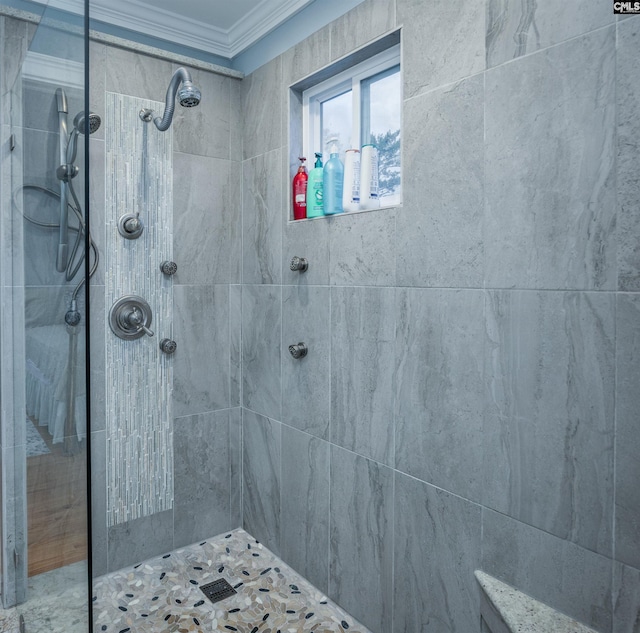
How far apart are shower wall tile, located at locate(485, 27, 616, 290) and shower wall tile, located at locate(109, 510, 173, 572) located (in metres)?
1.82

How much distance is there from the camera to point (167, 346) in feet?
7.13

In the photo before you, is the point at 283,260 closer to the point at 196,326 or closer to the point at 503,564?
the point at 196,326

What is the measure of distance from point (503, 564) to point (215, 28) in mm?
2502

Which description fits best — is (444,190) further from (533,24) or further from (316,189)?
(316,189)

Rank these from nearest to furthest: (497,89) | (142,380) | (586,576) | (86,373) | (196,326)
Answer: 1. (86,373)
2. (586,576)
3. (497,89)
4. (142,380)
5. (196,326)

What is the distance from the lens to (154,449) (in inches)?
86.8

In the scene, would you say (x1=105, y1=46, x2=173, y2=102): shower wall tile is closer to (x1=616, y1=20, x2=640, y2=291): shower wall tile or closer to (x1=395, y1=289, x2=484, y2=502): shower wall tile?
(x1=395, y1=289, x2=484, y2=502): shower wall tile

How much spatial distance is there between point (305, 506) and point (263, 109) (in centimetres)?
176

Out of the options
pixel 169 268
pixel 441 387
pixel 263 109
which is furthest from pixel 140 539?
pixel 263 109

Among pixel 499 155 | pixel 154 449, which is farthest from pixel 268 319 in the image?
pixel 499 155

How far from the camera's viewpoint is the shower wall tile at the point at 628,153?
3.38 feet

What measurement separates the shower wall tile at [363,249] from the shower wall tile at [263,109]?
528 mm

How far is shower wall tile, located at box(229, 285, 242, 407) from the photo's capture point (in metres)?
2.42
